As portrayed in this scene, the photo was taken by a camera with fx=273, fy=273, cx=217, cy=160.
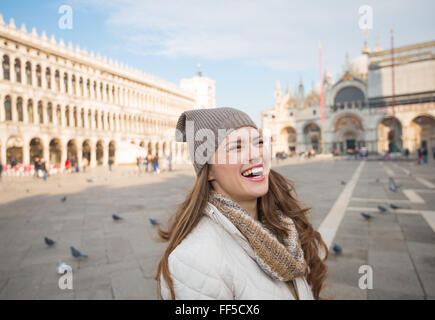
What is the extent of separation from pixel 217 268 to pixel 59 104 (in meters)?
36.2

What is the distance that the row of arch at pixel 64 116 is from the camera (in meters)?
26.7

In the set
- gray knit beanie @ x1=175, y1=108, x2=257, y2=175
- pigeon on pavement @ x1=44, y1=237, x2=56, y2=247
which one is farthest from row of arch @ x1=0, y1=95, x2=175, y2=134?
gray knit beanie @ x1=175, y1=108, x2=257, y2=175

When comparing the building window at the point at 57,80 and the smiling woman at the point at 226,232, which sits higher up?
the building window at the point at 57,80

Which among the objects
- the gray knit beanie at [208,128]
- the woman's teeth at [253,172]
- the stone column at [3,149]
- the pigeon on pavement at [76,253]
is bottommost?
the pigeon on pavement at [76,253]

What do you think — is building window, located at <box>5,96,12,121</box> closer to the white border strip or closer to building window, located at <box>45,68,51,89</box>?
building window, located at <box>45,68,51,89</box>

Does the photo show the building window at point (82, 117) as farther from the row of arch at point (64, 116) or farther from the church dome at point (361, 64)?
the church dome at point (361, 64)

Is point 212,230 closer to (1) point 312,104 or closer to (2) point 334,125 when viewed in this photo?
(2) point 334,125

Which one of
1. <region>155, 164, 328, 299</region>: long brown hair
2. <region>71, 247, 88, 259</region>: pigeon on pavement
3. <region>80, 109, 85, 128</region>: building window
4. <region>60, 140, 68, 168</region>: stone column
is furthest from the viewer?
<region>80, 109, 85, 128</region>: building window

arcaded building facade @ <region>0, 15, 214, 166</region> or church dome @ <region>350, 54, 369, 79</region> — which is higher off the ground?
church dome @ <region>350, 54, 369, 79</region>

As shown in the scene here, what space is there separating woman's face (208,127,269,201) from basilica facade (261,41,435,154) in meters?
49.3

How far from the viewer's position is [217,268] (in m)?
1.10

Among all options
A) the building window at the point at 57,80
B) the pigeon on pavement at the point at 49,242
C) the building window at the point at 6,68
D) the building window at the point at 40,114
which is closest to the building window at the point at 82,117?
the building window at the point at 57,80

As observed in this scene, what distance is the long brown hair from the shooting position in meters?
1.23
